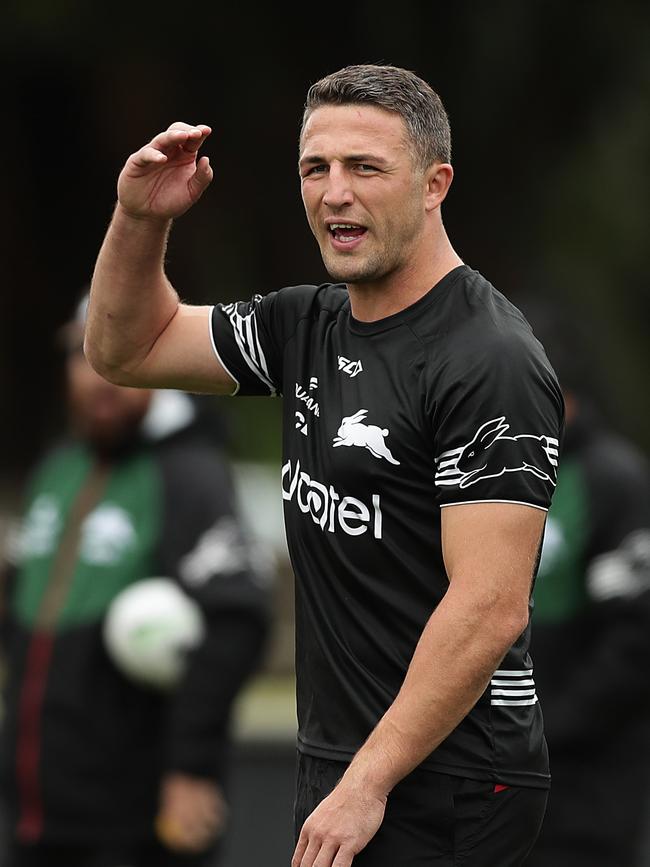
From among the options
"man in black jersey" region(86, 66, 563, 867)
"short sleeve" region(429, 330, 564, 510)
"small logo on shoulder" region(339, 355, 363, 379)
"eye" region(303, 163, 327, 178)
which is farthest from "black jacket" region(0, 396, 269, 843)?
"short sleeve" region(429, 330, 564, 510)

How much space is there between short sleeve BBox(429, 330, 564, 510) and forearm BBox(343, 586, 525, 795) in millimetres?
198

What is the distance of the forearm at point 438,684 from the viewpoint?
117 inches

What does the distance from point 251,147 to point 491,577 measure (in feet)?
36.5

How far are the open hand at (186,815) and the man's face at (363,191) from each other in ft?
8.66

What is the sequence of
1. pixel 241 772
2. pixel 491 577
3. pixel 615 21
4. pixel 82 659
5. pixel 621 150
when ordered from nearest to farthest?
1. pixel 491 577
2. pixel 82 659
3. pixel 241 772
4. pixel 615 21
5. pixel 621 150

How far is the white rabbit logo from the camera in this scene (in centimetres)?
313

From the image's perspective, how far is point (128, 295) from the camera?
3.48m

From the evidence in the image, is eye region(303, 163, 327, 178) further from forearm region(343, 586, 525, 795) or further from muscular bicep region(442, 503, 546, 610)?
forearm region(343, 586, 525, 795)

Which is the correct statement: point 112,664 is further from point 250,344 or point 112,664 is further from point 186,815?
point 250,344

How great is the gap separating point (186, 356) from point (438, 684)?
958 mm

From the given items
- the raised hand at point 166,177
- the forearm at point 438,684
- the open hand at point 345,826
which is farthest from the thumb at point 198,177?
the open hand at point 345,826

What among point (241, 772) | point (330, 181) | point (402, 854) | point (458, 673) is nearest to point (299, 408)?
point (330, 181)

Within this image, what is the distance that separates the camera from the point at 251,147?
542 inches

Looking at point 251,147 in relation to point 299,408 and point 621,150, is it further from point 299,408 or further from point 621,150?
point 299,408
